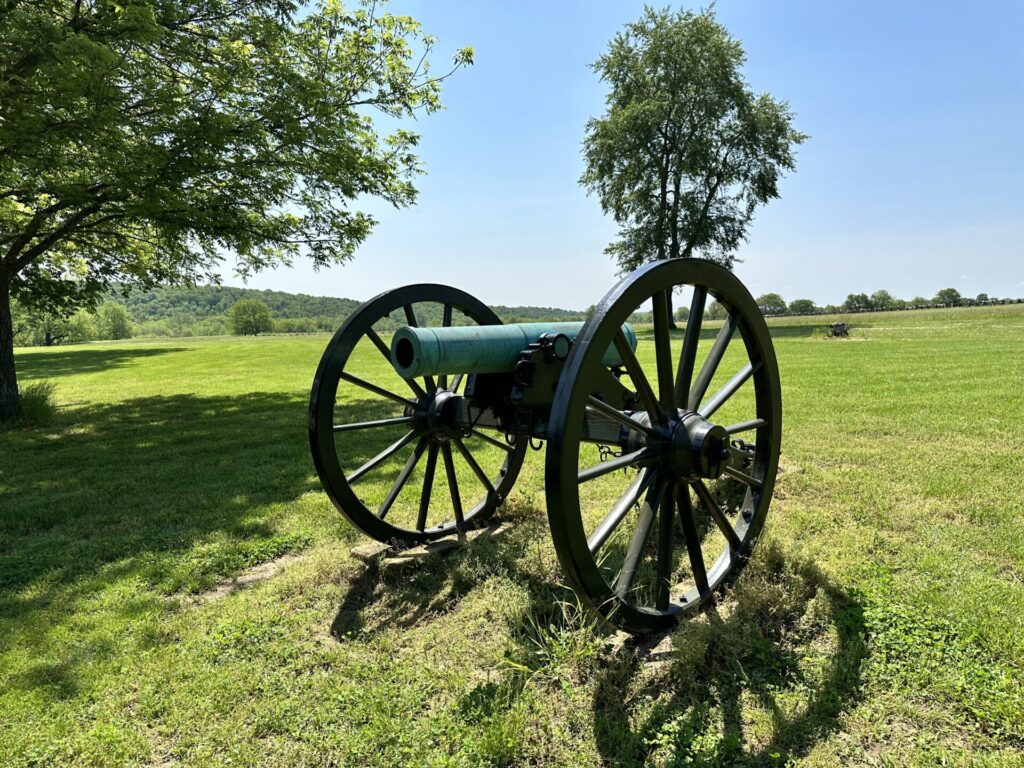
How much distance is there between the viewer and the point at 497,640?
10.1ft

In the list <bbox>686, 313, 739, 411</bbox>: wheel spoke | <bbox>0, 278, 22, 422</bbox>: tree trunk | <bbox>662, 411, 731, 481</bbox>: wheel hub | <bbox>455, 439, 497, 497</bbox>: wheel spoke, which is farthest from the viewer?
<bbox>0, 278, 22, 422</bbox>: tree trunk

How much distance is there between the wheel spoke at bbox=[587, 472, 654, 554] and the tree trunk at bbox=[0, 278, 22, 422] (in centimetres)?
1074

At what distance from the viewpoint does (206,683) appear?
9.08 feet

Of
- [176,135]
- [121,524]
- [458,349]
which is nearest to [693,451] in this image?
[458,349]

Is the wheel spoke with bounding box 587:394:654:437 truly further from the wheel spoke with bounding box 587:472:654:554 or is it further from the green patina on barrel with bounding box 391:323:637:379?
the green patina on barrel with bounding box 391:323:637:379

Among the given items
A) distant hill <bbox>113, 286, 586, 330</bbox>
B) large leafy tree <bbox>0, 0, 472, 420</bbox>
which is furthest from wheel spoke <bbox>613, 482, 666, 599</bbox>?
distant hill <bbox>113, 286, 586, 330</bbox>

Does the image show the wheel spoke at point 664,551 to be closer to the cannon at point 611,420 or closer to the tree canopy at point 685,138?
the cannon at point 611,420

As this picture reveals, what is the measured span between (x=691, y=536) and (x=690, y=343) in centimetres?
96

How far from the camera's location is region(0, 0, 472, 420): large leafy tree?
6621 millimetres

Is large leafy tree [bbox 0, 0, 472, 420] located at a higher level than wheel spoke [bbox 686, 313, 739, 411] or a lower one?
higher

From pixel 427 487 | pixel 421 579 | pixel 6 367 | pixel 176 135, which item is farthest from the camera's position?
pixel 6 367

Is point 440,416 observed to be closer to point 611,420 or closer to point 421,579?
point 421,579

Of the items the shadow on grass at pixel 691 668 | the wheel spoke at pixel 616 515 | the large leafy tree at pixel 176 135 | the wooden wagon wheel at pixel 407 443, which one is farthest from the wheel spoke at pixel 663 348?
the large leafy tree at pixel 176 135

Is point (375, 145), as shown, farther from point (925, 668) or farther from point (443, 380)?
point (925, 668)
